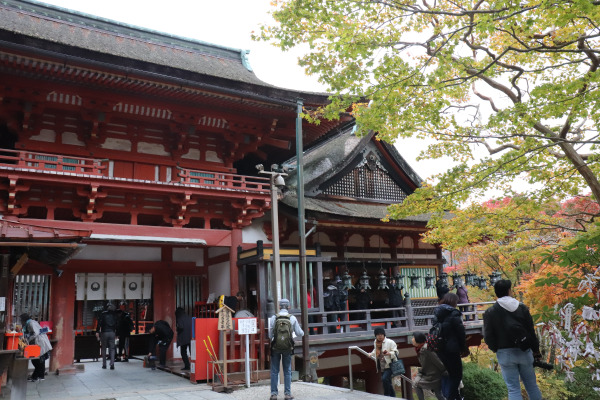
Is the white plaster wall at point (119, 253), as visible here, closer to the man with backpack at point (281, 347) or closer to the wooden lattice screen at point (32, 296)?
the wooden lattice screen at point (32, 296)

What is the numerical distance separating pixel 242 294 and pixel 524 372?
8932 mm

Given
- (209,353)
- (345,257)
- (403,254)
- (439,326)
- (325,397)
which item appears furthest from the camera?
(403,254)

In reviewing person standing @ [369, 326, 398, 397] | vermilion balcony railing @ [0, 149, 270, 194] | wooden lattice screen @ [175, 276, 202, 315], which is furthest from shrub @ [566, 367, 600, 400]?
wooden lattice screen @ [175, 276, 202, 315]

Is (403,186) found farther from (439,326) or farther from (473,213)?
(439,326)

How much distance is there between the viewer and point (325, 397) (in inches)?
334

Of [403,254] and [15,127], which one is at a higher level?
[15,127]

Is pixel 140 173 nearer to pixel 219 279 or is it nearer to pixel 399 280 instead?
pixel 219 279

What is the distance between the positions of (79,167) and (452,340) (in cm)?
952

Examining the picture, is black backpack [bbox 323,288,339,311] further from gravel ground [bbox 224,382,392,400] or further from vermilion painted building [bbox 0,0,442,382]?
gravel ground [bbox 224,382,392,400]

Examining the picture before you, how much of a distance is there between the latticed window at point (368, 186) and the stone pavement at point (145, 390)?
8381mm

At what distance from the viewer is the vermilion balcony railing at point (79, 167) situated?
1110 centimetres

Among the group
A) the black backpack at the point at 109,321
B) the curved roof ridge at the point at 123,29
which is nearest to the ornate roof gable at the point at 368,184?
the curved roof ridge at the point at 123,29

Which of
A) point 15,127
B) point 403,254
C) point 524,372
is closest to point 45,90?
point 15,127

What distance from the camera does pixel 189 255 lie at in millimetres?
15180
